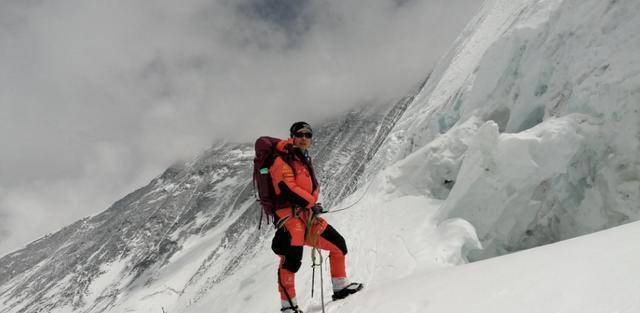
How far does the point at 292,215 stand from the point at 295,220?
9 centimetres

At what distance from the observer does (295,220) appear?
246 inches

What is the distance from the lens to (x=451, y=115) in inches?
548

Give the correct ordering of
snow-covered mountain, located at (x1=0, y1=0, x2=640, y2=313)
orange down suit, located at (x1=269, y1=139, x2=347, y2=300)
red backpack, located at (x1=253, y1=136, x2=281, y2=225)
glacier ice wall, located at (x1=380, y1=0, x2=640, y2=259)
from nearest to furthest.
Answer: snow-covered mountain, located at (x1=0, y1=0, x2=640, y2=313) < orange down suit, located at (x1=269, y1=139, x2=347, y2=300) < red backpack, located at (x1=253, y1=136, x2=281, y2=225) < glacier ice wall, located at (x1=380, y1=0, x2=640, y2=259)

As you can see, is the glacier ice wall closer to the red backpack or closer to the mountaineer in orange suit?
the mountaineer in orange suit

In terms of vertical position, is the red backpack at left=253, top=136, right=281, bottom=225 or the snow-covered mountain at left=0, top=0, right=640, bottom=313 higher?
the red backpack at left=253, top=136, right=281, bottom=225

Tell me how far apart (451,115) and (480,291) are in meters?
10.7

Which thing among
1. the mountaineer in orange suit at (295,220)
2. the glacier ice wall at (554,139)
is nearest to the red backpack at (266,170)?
the mountaineer in orange suit at (295,220)

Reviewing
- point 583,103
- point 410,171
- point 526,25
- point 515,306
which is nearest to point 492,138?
point 583,103

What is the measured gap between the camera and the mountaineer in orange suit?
6180mm

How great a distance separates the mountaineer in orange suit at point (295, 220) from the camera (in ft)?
20.3

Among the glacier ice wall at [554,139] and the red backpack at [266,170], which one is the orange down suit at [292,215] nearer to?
the red backpack at [266,170]

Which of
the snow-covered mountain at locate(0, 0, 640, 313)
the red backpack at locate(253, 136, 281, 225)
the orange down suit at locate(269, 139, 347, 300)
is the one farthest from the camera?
the red backpack at locate(253, 136, 281, 225)

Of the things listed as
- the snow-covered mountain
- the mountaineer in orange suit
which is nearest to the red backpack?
the mountaineer in orange suit

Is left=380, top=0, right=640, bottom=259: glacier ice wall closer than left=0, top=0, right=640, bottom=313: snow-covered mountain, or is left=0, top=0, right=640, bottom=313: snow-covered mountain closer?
left=0, top=0, right=640, bottom=313: snow-covered mountain
